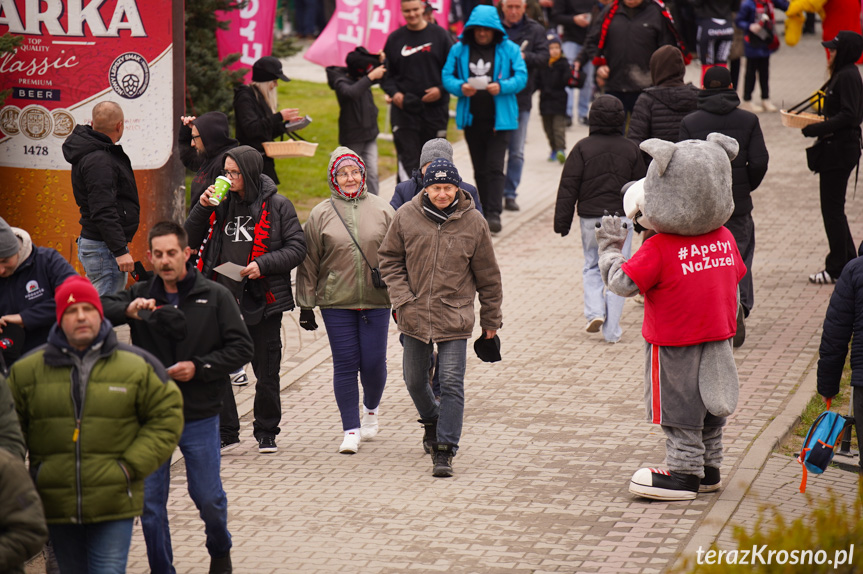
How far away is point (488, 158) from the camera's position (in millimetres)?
13469

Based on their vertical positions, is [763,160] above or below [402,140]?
above

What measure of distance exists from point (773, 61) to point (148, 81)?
54.7ft

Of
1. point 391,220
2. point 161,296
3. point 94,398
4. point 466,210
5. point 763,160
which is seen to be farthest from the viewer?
point 763,160

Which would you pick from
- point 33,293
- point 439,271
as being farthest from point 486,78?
point 33,293

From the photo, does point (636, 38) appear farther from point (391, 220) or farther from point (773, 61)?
point (773, 61)

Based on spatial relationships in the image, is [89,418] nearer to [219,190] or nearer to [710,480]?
[219,190]

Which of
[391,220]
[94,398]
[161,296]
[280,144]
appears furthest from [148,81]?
[94,398]

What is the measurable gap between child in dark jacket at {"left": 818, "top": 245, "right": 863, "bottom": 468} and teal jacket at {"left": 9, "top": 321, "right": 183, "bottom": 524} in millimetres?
3677

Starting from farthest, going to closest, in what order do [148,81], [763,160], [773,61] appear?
[773,61]
[148,81]
[763,160]

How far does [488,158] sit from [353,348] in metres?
5.93

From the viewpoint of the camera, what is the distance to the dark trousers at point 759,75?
18812mm

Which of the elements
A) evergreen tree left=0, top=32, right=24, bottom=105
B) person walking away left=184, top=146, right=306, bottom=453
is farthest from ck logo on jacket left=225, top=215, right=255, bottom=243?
evergreen tree left=0, top=32, right=24, bottom=105

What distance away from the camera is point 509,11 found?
14688mm

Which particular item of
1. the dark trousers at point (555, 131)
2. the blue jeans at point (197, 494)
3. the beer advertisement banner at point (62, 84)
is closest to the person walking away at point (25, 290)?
the blue jeans at point (197, 494)
